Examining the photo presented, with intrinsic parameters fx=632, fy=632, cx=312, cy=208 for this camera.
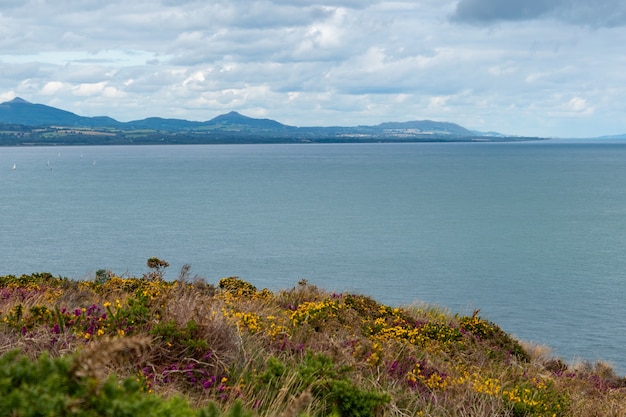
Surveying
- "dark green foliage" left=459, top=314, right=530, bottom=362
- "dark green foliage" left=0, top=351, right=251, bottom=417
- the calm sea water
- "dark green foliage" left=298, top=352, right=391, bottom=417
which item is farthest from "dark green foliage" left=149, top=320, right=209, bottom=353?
the calm sea water

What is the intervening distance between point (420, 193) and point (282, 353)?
106638 millimetres

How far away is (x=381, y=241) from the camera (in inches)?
2537

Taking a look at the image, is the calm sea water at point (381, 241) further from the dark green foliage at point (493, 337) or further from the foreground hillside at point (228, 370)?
the foreground hillside at point (228, 370)

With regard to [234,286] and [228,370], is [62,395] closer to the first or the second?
[228,370]

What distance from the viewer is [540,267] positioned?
5384cm

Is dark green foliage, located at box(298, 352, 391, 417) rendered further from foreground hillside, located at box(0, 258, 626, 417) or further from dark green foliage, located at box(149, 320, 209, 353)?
dark green foliage, located at box(149, 320, 209, 353)

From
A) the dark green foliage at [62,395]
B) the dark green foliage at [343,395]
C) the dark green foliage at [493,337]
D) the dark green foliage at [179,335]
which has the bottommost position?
the dark green foliage at [493,337]

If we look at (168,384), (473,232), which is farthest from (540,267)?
(168,384)

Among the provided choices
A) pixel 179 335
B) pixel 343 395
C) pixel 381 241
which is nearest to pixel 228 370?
pixel 179 335

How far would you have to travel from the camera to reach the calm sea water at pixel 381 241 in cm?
4297

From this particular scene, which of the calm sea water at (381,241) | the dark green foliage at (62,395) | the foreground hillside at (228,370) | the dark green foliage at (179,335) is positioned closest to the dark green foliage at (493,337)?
the foreground hillside at (228,370)

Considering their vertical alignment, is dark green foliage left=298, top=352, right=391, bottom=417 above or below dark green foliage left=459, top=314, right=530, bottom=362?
above

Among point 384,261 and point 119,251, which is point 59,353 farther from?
point 119,251

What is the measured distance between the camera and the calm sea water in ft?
141
